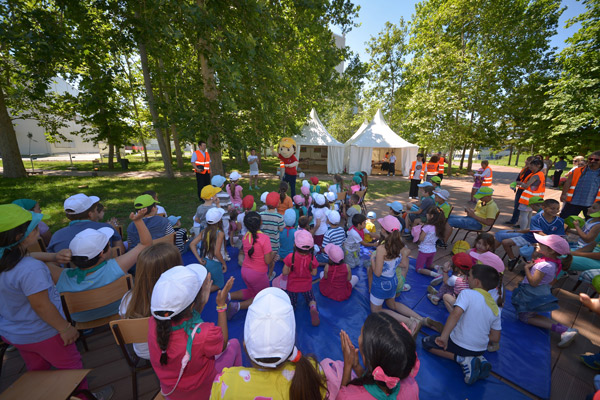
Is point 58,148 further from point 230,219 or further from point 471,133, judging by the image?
point 471,133

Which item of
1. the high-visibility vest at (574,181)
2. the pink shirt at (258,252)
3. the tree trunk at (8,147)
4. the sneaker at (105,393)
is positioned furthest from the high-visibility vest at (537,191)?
the tree trunk at (8,147)

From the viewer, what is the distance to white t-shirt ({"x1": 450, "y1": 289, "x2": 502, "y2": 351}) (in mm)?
2291

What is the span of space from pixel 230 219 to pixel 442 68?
1955 cm

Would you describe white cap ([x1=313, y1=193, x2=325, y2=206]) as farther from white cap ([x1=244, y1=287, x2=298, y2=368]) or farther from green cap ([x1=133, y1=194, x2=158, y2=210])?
white cap ([x1=244, y1=287, x2=298, y2=368])

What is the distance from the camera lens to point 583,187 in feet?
17.2

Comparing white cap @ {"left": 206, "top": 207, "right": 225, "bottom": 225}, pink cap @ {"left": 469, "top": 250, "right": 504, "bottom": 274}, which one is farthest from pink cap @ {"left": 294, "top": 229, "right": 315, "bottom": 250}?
pink cap @ {"left": 469, "top": 250, "right": 504, "bottom": 274}

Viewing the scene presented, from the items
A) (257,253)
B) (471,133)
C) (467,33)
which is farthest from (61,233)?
(467,33)

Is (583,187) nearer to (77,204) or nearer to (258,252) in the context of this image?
(258,252)

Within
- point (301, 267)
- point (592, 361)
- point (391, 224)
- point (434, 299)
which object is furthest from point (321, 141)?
point (592, 361)

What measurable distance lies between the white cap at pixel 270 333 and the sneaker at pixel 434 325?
261 centimetres

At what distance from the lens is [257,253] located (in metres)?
3.23

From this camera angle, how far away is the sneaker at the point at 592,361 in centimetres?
247

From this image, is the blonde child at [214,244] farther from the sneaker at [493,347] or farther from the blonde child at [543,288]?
the blonde child at [543,288]

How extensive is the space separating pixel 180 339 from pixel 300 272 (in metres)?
1.81
